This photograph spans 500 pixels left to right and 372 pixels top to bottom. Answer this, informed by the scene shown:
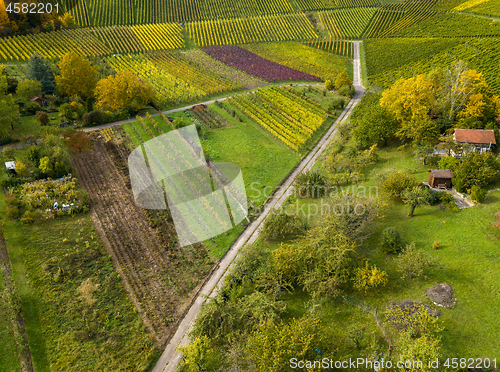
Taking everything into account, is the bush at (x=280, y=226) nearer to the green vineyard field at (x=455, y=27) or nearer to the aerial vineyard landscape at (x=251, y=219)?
the aerial vineyard landscape at (x=251, y=219)

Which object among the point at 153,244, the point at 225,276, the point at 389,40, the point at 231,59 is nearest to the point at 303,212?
the point at 225,276

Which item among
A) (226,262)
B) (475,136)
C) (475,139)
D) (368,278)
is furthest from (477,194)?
(226,262)

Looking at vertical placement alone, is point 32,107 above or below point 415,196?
above

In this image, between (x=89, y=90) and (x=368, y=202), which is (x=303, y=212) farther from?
(x=89, y=90)

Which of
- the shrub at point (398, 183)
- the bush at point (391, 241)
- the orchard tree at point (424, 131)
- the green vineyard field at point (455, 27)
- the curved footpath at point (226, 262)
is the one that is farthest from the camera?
the green vineyard field at point (455, 27)

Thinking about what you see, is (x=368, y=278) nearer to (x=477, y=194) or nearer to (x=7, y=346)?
(x=477, y=194)

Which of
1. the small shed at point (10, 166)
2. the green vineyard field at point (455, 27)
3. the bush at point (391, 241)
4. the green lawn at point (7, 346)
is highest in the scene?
the green vineyard field at point (455, 27)

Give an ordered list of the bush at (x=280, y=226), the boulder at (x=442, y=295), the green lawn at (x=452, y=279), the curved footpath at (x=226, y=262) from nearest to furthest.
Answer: the green lawn at (x=452, y=279)
the curved footpath at (x=226, y=262)
the boulder at (x=442, y=295)
the bush at (x=280, y=226)

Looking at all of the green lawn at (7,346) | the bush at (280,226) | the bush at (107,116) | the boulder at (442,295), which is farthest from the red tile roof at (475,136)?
the bush at (107,116)
